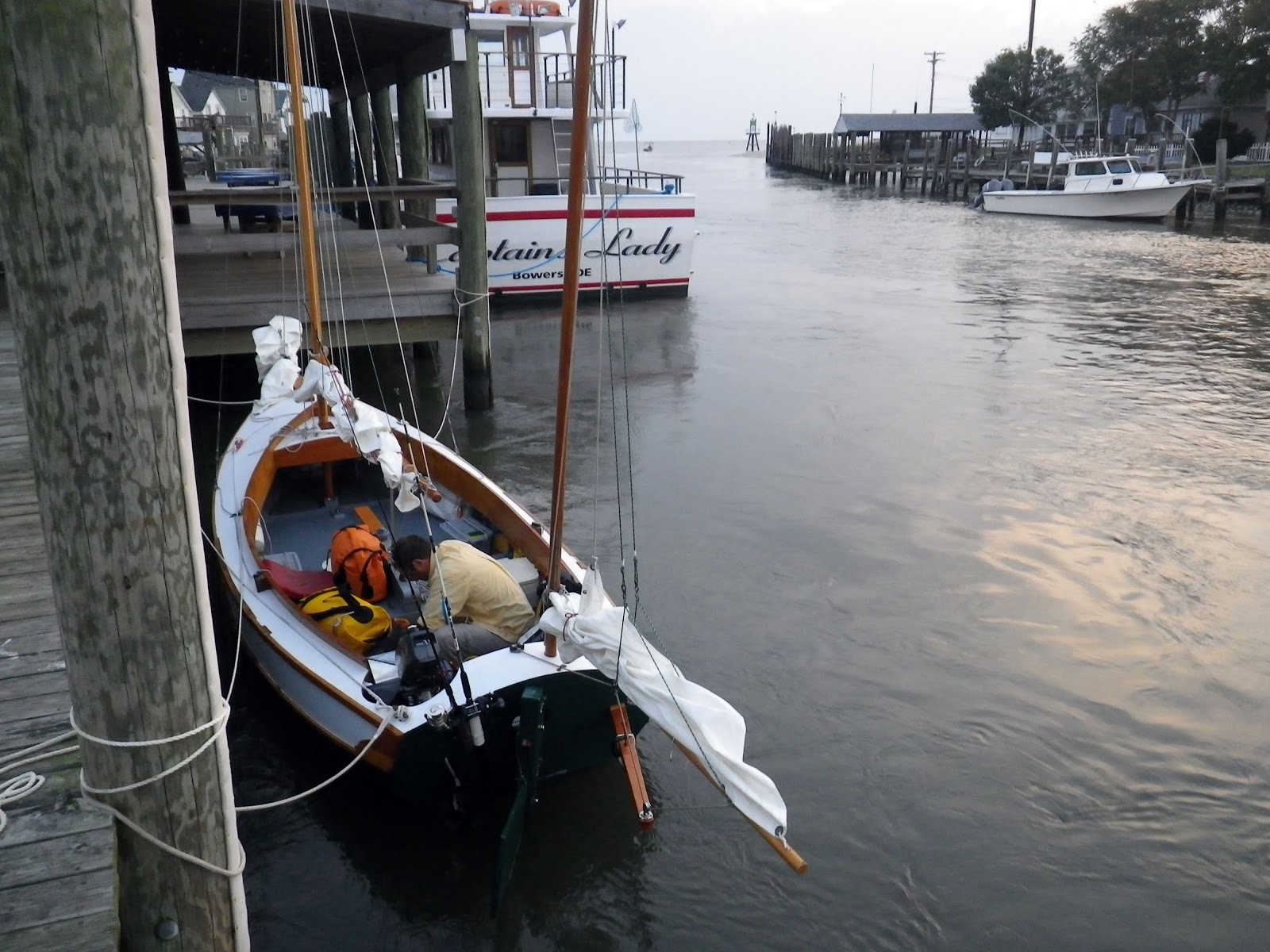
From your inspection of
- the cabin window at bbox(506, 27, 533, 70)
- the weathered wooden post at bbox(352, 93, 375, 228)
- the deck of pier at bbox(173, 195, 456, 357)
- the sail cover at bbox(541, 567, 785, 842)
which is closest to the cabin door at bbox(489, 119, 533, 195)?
the cabin window at bbox(506, 27, 533, 70)

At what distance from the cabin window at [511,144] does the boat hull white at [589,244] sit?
1.01 metres

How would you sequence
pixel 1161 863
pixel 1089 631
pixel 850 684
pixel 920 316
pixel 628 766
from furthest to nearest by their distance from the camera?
pixel 920 316
pixel 1089 631
pixel 850 684
pixel 1161 863
pixel 628 766

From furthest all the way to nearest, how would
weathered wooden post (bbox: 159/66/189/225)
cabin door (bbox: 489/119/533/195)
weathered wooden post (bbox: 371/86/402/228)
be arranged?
cabin door (bbox: 489/119/533/195) < weathered wooden post (bbox: 159/66/189/225) < weathered wooden post (bbox: 371/86/402/228)

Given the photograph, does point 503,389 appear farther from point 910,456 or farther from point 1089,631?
point 1089,631

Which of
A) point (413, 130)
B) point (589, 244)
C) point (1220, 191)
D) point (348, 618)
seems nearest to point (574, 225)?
point (348, 618)

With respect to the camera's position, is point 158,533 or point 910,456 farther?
point 910,456

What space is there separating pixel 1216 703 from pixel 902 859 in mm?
2751

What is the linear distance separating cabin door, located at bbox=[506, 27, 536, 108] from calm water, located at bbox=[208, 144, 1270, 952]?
18.5 ft

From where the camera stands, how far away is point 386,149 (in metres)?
14.1

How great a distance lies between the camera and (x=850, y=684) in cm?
691

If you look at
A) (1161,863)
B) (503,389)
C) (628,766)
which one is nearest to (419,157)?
(503,389)

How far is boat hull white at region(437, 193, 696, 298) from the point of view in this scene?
17.3m

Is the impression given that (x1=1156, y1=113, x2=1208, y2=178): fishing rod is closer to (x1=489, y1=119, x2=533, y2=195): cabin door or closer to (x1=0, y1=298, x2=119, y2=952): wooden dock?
(x1=489, y1=119, x2=533, y2=195): cabin door

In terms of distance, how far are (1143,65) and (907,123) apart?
1505cm
